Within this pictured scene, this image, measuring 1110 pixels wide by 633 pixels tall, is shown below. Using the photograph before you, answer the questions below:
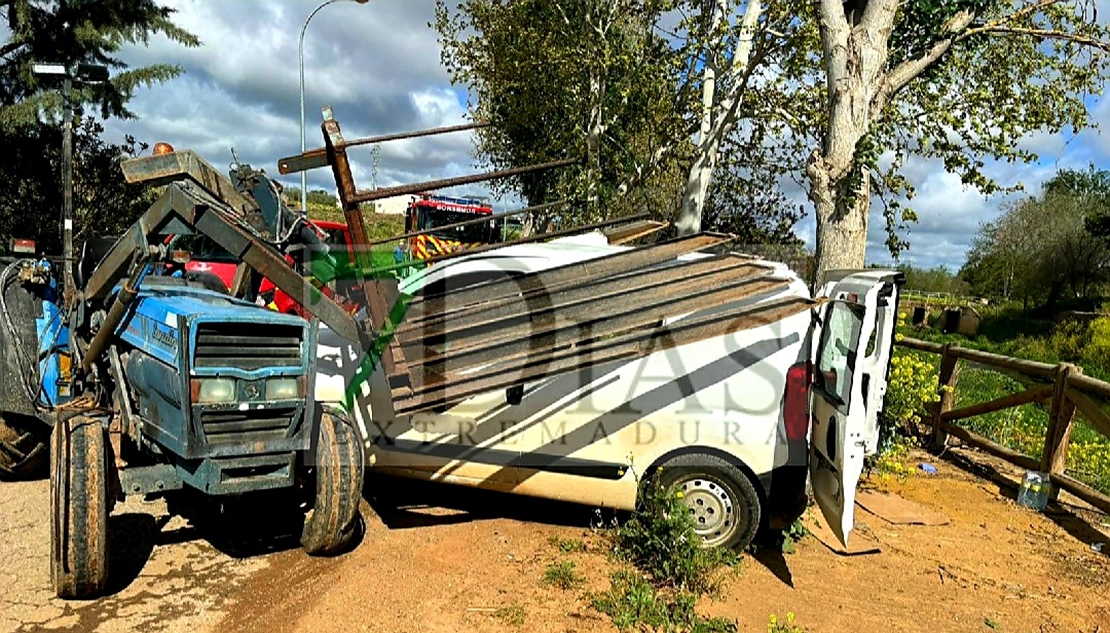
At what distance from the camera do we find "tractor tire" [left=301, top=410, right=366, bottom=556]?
4285mm

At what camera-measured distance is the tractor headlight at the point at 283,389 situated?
404 cm

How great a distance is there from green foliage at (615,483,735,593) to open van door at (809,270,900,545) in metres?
0.81

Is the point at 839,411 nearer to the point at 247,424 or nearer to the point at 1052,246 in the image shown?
the point at 247,424

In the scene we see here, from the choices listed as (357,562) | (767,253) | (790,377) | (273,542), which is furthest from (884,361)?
(767,253)

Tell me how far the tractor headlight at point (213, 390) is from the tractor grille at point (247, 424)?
73mm

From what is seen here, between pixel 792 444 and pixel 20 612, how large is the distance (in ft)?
14.9

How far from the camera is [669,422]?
4.81 m

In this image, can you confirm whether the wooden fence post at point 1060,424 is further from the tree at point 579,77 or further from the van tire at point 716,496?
the tree at point 579,77

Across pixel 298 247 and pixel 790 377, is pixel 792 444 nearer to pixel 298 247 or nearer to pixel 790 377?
pixel 790 377

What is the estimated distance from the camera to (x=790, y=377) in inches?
187

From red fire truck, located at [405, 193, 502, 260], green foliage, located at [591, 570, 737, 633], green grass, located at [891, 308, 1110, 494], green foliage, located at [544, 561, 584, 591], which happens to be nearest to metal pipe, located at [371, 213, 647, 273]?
green foliage, located at [544, 561, 584, 591]

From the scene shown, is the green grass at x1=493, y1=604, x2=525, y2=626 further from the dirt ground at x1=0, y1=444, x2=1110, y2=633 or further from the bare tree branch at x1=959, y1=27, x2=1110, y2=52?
the bare tree branch at x1=959, y1=27, x2=1110, y2=52

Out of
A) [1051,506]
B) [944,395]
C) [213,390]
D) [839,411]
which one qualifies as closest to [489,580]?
[213,390]

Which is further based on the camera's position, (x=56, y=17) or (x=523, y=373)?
(x=56, y=17)
